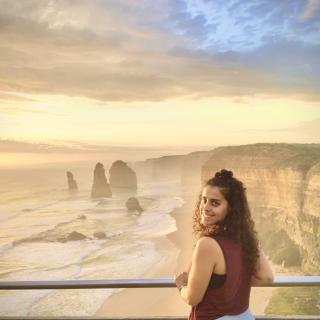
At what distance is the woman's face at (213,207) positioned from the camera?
182cm

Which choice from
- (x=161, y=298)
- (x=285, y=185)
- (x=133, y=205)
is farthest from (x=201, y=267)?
(x=133, y=205)

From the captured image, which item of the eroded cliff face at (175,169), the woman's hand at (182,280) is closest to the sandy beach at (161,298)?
the woman's hand at (182,280)

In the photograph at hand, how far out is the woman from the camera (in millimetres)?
1654

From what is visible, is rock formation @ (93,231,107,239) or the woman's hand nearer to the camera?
the woman's hand

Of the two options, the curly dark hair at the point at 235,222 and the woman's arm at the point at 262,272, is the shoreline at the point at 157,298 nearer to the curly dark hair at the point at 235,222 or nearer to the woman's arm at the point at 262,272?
the woman's arm at the point at 262,272

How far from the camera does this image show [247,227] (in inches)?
70.6

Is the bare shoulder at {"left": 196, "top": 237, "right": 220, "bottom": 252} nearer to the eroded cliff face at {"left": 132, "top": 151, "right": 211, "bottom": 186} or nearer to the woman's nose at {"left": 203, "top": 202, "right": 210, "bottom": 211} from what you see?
the woman's nose at {"left": 203, "top": 202, "right": 210, "bottom": 211}

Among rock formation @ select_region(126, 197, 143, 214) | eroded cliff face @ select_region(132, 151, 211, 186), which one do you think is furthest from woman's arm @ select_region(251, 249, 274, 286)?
eroded cliff face @ select_region(132, 151, 211, 186)

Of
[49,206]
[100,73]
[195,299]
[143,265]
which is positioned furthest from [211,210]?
[49,206]

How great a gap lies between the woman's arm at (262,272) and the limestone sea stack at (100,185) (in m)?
85.2

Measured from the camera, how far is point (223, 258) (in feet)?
5.45

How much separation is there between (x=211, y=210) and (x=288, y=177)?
179 feet

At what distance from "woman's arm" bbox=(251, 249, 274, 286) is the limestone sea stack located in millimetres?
85232

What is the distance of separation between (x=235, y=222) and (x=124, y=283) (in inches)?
34.8
